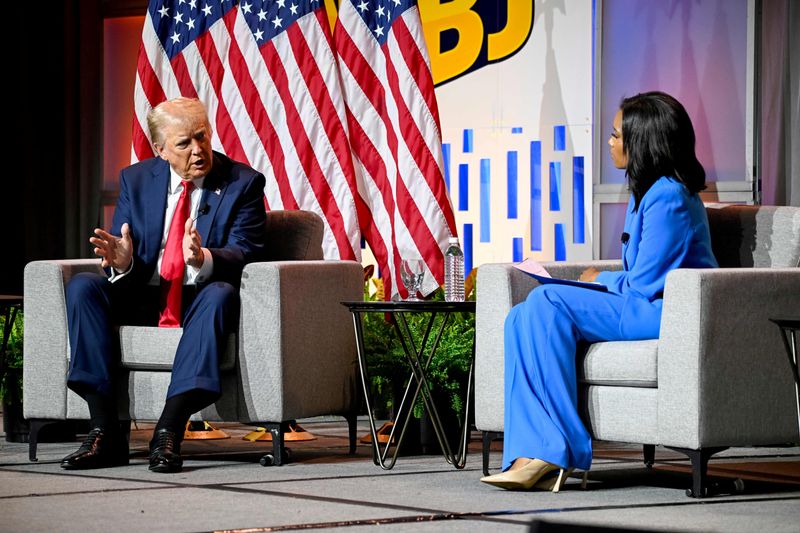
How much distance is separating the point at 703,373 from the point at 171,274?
6.00ft

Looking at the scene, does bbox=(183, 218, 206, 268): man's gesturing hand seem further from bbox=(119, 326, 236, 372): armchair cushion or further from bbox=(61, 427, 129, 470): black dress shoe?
bbox=(61, 427, 129, 470): black dress shoe

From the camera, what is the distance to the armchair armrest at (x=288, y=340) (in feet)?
13.0

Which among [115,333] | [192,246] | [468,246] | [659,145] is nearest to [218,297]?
[192,246]

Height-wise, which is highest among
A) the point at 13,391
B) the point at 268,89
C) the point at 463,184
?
the point at 268,89

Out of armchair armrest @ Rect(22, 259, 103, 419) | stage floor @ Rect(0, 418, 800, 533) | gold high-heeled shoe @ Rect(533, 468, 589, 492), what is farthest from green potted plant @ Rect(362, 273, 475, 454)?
armchair armrest @ Rect(22, 259, 103, 419)

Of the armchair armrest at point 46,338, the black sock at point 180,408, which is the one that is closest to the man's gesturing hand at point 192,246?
the black sock at point 180,408

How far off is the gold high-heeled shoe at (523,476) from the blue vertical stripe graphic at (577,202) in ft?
9.38

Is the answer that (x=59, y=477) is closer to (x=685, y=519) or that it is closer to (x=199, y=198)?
(x=199, y=198)

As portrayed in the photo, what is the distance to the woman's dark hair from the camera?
3557 millimetres

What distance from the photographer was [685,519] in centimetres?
282

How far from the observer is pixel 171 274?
13.6 feet

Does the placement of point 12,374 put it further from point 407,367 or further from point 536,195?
point 536,195

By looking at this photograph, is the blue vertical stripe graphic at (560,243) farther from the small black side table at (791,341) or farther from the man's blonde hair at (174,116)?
the small black side table at (791,341)

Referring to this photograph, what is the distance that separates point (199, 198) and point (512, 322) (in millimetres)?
1318
